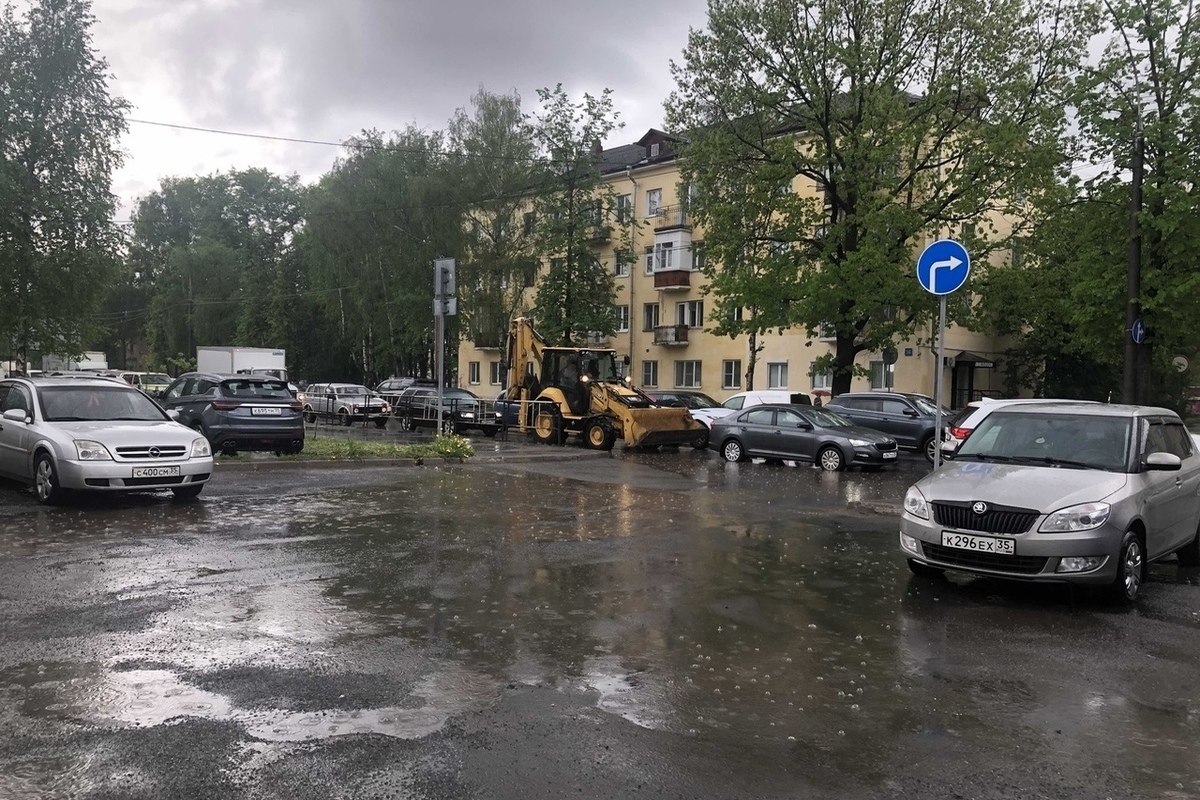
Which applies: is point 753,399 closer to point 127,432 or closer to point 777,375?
point 777,375

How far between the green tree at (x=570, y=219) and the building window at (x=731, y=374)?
7001 mm

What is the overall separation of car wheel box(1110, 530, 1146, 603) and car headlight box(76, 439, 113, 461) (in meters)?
10.5

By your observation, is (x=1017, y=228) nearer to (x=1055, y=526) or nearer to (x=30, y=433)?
(x=1055, y=526)

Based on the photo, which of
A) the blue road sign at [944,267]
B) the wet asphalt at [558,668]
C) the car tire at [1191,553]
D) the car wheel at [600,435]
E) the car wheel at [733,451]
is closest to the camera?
the wet asphalt at [558,668]

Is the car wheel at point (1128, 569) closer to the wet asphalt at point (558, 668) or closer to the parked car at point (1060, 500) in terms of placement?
the parked car at point (1060, 500)

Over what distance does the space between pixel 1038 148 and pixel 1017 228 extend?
11.1 feet

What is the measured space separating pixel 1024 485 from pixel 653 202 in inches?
1690

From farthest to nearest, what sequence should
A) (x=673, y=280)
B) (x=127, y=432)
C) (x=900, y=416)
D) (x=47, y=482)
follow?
1. (x=673, y=280)
2. (x=900, y=416)
3. (x=127, y=432)
4. (x=47, y=482)

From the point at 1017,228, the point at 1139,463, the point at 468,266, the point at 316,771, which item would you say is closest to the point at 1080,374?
the point at 1017,228

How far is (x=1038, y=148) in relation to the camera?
23.5 meters

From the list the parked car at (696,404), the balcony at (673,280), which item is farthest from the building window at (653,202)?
the parked car at (696,404)

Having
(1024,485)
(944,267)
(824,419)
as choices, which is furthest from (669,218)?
(1024,485)

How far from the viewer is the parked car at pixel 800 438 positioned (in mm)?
18844

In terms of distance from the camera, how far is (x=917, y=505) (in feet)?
24.9
